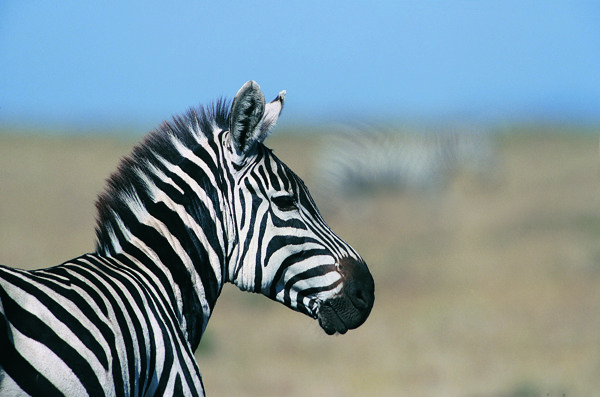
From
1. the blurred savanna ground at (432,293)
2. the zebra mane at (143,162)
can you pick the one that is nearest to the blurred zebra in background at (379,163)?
the blurred savanna ground at (432,293)

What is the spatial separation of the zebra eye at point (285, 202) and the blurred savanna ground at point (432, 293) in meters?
3.41

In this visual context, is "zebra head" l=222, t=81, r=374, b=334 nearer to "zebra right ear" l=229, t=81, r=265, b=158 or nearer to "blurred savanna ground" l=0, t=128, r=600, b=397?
"zebra right ear" l=229, t=81, r=265, b=158

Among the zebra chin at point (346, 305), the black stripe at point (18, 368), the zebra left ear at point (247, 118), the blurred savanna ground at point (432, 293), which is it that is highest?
the zebra left ear at point (247, 118)

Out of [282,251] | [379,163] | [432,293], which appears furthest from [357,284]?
[379,163]

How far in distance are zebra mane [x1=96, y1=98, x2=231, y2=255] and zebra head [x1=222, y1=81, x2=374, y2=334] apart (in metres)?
0.21

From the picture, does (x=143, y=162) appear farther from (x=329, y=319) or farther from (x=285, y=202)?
(x=329, y=319)

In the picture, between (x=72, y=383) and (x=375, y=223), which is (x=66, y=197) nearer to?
(x=375, y=223)

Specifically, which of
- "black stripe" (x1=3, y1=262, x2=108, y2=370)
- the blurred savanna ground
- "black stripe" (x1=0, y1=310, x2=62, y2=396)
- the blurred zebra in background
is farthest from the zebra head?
the blurred zebra in background

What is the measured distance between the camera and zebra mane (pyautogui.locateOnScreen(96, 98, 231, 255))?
339 cm

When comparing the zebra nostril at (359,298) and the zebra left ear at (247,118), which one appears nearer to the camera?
the zebra left ear at (247,118)

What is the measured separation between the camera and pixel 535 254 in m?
15.0

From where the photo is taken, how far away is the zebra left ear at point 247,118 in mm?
3371

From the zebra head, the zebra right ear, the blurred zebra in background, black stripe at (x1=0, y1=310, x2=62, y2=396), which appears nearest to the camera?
black stripe at (x1=0, y1=310, x2=62, y2=396)

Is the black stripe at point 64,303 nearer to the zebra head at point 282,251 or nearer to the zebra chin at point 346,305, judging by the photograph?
the zebra head at point 282,251
